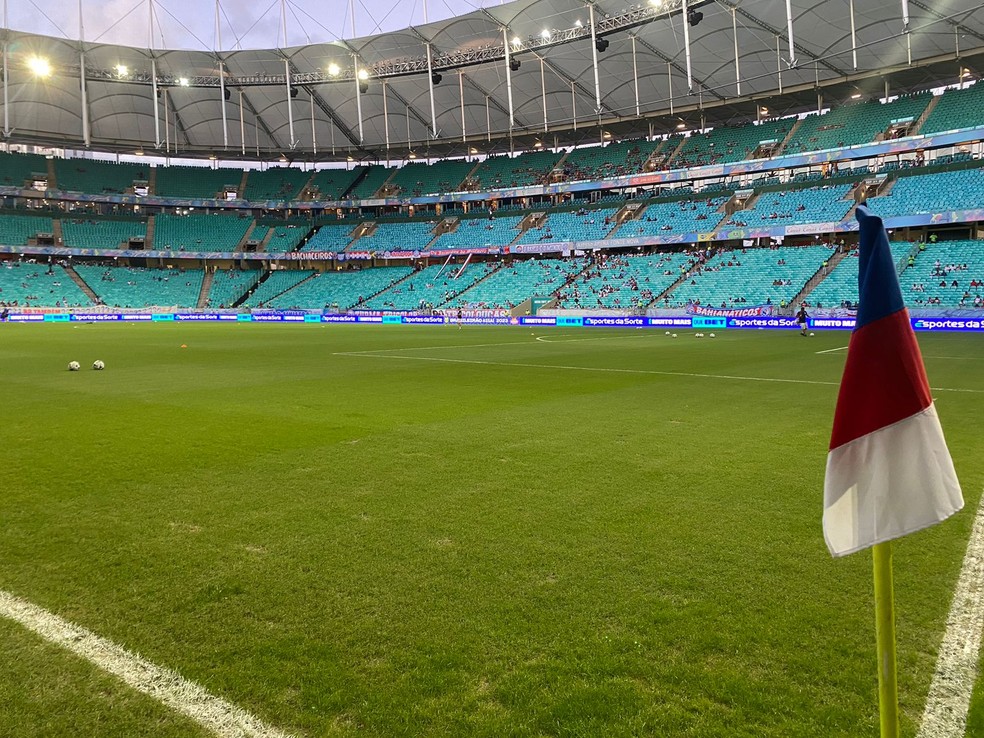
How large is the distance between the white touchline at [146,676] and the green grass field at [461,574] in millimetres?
59

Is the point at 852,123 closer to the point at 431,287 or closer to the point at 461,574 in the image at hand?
the point at 431,287

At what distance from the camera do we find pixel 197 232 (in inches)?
2977

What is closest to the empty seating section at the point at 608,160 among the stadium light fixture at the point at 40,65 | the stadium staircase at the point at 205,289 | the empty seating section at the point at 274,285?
the empty seating section at the point at 274,285

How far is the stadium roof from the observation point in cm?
4722

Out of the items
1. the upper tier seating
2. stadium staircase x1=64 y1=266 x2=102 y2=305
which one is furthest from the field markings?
stadium staircase x1=64 y1=266 x2=102 y2=305

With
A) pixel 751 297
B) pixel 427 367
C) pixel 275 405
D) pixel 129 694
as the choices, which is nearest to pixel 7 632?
pixel 129 694

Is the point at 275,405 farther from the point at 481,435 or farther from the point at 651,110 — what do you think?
the point at 651,110

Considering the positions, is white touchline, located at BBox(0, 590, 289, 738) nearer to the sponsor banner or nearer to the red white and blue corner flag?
the red white and blue corner flag

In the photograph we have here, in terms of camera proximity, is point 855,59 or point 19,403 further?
point 855,59

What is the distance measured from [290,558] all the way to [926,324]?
41.8 metres

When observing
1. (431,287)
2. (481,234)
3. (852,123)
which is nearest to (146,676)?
(431,287)

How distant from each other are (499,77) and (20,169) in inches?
Result: 2118

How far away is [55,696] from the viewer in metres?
2.81

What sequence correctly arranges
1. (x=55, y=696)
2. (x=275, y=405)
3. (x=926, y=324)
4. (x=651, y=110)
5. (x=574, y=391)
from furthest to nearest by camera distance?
(x=651, y=110), (x=926, y=324), (x=574, y=391), (x=275, y=405), (x=55, y=696)
